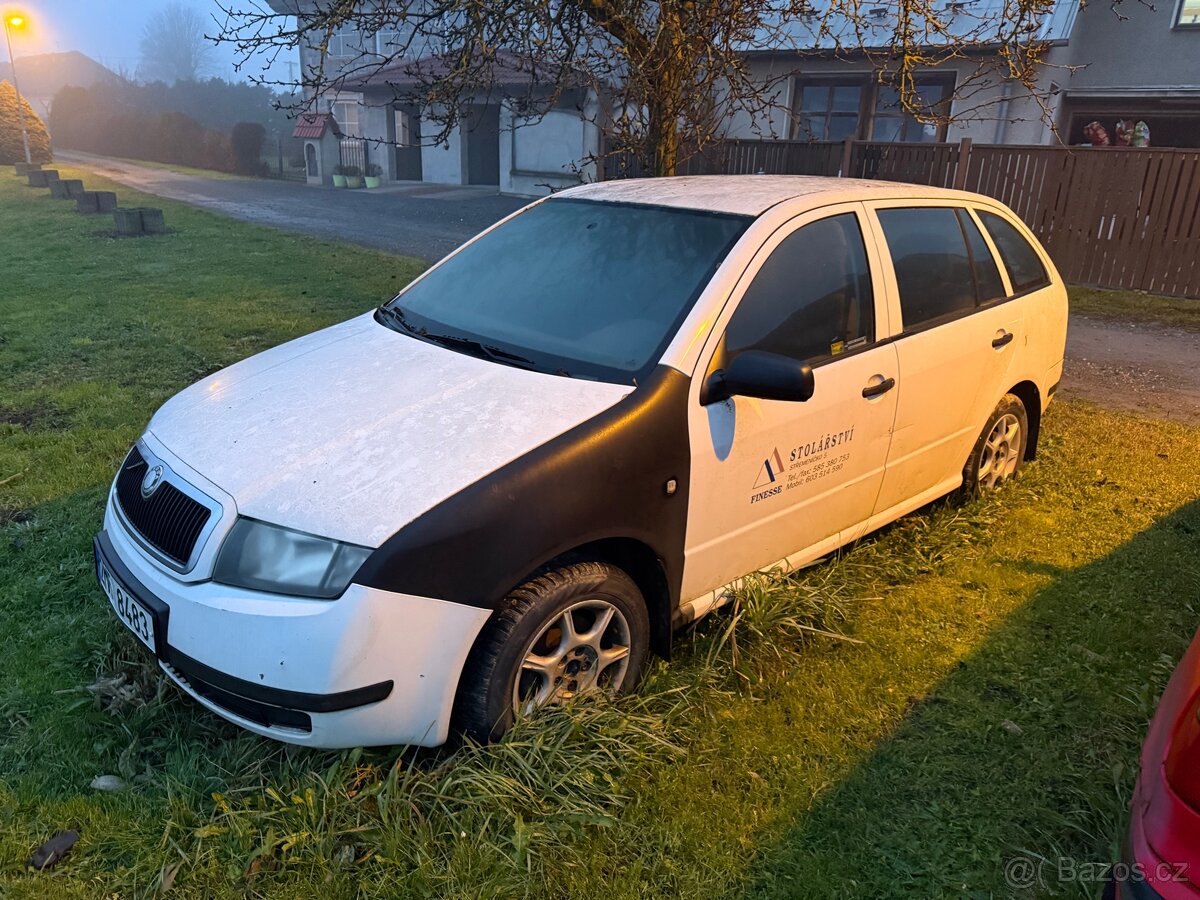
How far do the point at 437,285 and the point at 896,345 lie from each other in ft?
6.37

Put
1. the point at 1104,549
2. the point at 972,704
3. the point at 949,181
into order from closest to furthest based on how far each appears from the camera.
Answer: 1. the point at 972,704
2. the point at 1104,549
3. the point at 949,181

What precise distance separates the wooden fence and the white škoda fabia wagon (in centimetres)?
741

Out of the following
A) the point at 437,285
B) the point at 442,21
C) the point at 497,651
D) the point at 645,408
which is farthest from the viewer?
the point at 442,21

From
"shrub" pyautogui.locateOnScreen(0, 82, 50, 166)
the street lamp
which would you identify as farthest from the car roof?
"shrub" pyautogui.locateOnScreen(0, 82, 50, 166)

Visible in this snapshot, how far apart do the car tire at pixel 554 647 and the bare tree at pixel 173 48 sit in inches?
4967

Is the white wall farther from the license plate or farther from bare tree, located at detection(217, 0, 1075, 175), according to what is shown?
the license plate

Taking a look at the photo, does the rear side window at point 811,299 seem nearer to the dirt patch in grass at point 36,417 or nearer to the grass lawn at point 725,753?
the grass lawn at point 725,753

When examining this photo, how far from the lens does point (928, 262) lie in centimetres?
399

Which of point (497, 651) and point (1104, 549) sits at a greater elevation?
point (497, 651)

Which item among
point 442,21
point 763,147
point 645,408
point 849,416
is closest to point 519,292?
point 645,408

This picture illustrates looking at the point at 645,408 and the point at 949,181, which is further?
the point at 949,181

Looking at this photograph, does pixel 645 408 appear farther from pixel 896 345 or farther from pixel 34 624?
pixel 34 624

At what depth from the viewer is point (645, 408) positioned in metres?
2.84

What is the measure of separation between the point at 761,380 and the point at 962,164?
1059 centimetres
